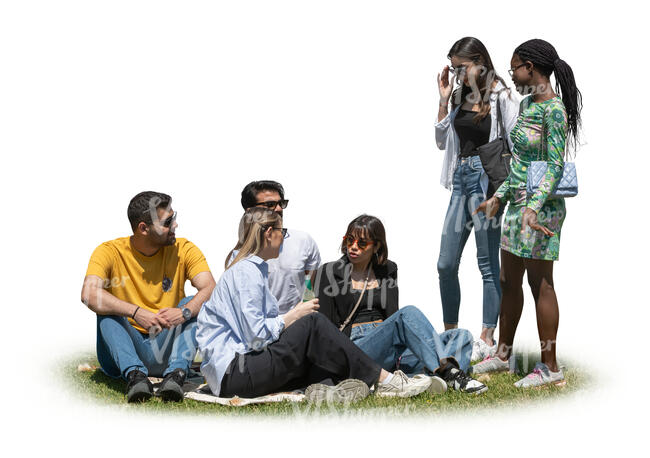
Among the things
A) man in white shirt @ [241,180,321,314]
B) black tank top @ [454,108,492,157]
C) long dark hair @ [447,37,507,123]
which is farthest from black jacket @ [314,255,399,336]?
long dark hair @ [447,37,507,123]

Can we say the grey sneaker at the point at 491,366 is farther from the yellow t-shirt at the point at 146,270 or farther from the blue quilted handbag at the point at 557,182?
the yellow t-shirt at the point at 146,270

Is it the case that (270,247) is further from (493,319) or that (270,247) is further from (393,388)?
(493,319)

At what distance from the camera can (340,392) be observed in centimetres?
870

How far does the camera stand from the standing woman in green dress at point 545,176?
902 centimetres

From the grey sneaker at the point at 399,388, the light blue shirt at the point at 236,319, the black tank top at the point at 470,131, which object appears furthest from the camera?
the black tank top at the point at 470,131

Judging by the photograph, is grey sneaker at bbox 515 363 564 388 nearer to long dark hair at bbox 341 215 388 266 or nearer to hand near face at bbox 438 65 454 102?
long dark hair at bbox 341 215 388 266

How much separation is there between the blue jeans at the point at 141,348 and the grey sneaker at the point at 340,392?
136cm

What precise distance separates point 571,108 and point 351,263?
101 inches

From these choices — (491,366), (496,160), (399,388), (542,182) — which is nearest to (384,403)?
(399,388)

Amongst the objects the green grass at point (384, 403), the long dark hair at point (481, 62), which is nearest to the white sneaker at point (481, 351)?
the green grass at point (384, 403)

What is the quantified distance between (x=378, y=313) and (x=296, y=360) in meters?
1.24

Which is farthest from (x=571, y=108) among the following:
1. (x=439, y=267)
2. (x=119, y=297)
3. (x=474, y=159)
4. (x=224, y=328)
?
(x=119, y=297)

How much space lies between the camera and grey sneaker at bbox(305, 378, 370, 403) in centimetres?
870

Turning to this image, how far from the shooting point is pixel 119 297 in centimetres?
968
